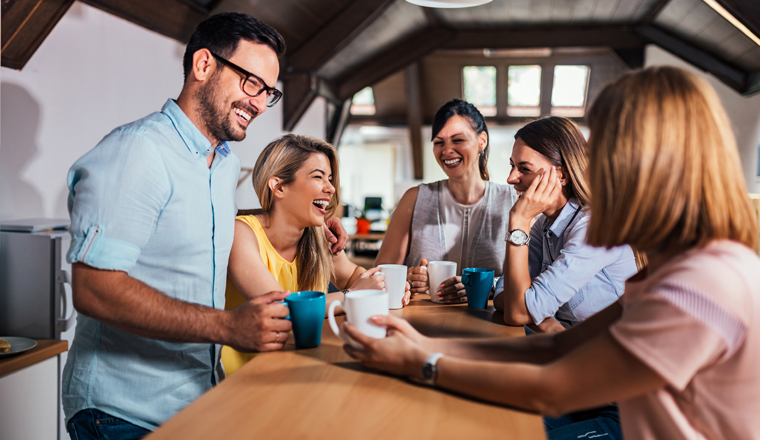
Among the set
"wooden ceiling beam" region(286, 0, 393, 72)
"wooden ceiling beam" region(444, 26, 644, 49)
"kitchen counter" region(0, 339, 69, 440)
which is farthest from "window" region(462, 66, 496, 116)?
"kitchen counter" region(0, 339, 69, 440)

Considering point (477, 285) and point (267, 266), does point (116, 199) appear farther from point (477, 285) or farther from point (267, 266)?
point (477, 285)

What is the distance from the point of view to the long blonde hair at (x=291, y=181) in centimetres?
175

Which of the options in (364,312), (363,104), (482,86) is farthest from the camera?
(363,104)

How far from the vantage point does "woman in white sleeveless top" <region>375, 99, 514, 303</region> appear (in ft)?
7.15

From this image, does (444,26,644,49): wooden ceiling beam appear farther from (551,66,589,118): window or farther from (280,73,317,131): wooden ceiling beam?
(280,73,317,131): wooden ceiling beam

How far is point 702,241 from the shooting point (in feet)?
2.28

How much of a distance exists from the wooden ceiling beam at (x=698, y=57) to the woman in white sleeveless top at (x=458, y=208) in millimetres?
5731

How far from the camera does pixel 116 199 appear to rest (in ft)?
3.56

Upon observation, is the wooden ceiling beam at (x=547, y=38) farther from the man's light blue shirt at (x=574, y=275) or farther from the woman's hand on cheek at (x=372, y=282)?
the woman's hand on cheek at (x=372, y=282)

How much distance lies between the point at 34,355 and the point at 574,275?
1880 millimetres

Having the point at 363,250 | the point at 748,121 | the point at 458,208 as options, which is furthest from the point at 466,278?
the point at 748,121

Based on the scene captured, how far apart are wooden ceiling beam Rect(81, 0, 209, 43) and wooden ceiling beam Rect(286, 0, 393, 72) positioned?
6.07 ft

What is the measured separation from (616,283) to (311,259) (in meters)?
1.00

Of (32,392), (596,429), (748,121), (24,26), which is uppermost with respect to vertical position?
(748,121)
